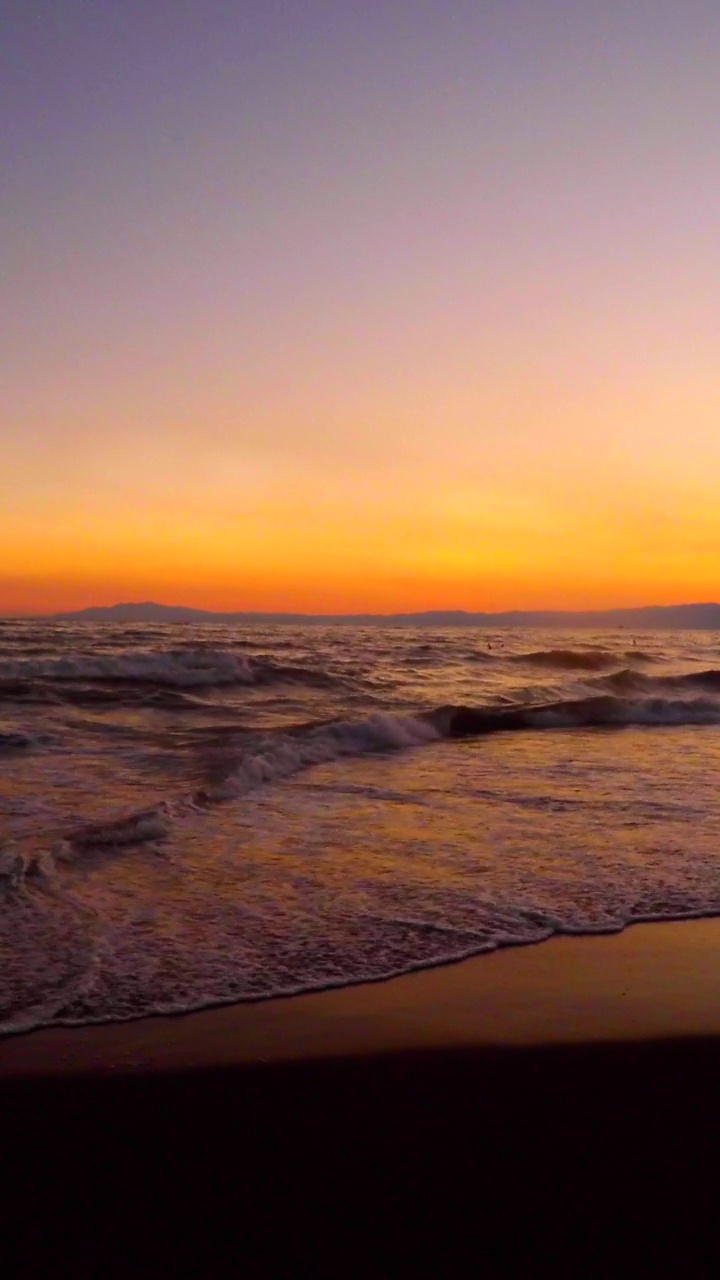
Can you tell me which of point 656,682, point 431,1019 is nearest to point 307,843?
point 431,1019

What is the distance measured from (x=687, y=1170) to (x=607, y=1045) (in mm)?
816

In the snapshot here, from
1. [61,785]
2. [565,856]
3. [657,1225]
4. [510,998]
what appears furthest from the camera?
[61,785]

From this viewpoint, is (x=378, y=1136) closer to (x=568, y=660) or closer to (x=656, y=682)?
(x=656, y=682)

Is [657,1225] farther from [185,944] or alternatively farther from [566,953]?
[185,944]

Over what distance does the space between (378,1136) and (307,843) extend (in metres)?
3.92

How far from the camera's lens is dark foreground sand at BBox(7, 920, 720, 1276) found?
7.63ft

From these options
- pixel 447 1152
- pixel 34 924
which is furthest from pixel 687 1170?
pixel 34 924

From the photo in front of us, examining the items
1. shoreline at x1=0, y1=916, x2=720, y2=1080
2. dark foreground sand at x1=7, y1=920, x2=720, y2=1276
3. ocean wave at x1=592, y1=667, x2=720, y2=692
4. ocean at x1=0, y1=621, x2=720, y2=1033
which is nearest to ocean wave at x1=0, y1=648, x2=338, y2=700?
ocean at x1=0, y1=621, x2=720, y2=1033

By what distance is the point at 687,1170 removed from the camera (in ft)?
8.62

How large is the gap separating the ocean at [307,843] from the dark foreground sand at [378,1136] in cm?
50

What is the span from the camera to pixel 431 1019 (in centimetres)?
Result: 374

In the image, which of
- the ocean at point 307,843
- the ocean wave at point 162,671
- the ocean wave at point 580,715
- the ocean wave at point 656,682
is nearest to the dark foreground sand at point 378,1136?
the ocean at point 307,843

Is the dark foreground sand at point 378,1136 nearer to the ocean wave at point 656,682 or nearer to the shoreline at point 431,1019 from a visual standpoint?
the shoreline at point 431,1019

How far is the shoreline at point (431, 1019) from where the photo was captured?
133 inches
